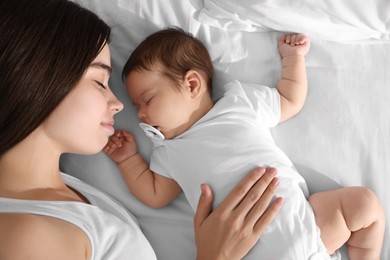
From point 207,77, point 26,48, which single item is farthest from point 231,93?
point 26,48

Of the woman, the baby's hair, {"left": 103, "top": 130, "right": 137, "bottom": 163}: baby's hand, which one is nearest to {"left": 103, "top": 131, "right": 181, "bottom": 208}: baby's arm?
{"left": 103, "top": 130, "right": 137, "bottom": 163}: baby's hand

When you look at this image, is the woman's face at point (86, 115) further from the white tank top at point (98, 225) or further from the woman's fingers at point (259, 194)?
the woman's fingers at point (259, 194)

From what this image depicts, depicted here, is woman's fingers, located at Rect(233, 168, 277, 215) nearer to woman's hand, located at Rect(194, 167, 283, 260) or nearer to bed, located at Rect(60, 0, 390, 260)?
woman's hand, located at Rect(194, 167, 283, 260)

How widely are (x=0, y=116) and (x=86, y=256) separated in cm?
40

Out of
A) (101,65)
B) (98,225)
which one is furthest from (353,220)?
(101,65)

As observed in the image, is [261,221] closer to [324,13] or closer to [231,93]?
[231,93]

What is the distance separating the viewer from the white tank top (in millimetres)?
1164

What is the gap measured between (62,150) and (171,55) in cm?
44

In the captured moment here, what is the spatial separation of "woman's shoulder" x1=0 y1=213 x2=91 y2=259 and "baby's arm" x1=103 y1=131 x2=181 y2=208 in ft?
1.20

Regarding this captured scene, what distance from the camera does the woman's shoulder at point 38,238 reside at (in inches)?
40.5

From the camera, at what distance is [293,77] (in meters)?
1.50

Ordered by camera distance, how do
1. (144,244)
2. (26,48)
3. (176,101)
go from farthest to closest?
1. (176,101)
2. (144,244)
3. (26,48)

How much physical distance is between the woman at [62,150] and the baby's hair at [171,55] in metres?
0.18

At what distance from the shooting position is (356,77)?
152 centimetres
